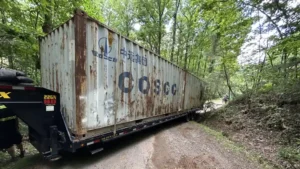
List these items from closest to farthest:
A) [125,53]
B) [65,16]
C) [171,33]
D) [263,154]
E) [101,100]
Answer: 1. [101,100]
2. [125,53]
3. [263,154]
4. [65,16]
5. [171,33]

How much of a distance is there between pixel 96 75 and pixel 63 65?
0.70 meters

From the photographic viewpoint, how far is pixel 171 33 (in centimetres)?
2023

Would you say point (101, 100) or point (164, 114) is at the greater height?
point (101, 100)

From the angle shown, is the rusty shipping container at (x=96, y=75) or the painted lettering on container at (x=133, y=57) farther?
the painted lettering on container at (x=133, y=57)

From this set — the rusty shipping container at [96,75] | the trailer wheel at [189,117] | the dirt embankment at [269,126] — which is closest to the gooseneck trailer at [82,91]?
the rusty shipping container at [96,75]

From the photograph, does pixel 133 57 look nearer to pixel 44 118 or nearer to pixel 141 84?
pixel 141 84

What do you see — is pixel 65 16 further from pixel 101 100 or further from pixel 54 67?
pixel 101 100

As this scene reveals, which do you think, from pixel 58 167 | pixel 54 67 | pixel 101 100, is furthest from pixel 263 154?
pixel 54 67

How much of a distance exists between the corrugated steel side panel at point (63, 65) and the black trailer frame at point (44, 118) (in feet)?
0.58

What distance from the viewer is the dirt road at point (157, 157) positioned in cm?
365

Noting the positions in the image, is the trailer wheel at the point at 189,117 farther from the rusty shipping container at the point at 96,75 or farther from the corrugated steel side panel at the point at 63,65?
the corrugated steel side panel at the point at 63,65

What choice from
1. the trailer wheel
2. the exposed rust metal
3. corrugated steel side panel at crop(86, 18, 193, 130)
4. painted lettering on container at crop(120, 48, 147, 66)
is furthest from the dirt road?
the trailer wheel

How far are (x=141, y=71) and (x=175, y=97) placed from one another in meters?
3.29

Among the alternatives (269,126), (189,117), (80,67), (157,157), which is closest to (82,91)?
(80,67)
